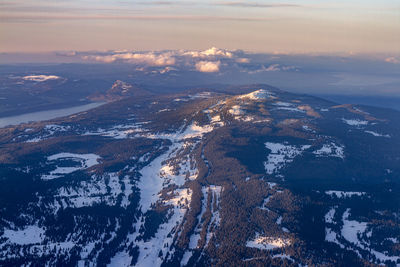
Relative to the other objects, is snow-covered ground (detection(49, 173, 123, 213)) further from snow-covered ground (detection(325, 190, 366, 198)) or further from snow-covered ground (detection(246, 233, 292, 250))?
snow-covered ground (detection(325, 190, 366, 198))

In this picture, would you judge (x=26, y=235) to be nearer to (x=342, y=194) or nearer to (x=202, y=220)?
(x=202, y=220)

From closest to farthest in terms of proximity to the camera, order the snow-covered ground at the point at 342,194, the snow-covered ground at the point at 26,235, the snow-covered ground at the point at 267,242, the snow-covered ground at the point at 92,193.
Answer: the snow-covered ground at the point at 267,242, the snow-covered ground at the point at 26,235, the snow-covered ground at the point at 92,193, the snow-covered ground at the point at 342,194

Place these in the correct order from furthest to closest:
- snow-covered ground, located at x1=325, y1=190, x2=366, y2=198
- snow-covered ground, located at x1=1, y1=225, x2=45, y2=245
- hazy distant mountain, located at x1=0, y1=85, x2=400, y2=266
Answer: snow-covered ground, located at x1=325, y1=190, x2=366, y2=198 < snow-covered ground, located at x1=1, y1=225, x2=45, y2=245 < hazy distant mountain, located at x1=0, y1=85, x2=400, y2=266

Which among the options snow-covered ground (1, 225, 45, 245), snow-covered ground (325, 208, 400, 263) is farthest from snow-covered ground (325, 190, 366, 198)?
snow-covered ground (1, 225, 45, 245)

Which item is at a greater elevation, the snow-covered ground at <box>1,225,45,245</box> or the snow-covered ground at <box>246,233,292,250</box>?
the snow-covered ground at <box>246,233,292,250</box>

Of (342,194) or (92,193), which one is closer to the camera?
(342,194)

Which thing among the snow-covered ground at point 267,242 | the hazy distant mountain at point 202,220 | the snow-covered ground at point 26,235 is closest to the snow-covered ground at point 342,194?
the hazy distant mountain at point 202,220

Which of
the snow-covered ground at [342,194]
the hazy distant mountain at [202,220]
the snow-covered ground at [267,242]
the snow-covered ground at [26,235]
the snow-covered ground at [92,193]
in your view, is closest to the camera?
the hazy distant mountain at [202,220]

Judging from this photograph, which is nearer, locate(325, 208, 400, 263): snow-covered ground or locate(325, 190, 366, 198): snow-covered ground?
locate(325, 208, 400, 263): snow-covered ground

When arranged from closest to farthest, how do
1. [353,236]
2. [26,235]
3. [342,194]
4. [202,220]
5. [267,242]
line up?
[267,242]
[26,235]
[353,236]
[202,220]
[342,194]

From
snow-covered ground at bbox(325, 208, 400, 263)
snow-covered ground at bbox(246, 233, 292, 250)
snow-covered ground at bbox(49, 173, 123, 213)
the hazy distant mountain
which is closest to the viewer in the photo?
the hazy distant mountain

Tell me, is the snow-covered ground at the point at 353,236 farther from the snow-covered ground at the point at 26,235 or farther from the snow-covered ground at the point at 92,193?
the snow-covered ground at the point at 26,235

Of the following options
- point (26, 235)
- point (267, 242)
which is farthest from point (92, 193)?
point (267, 242)
